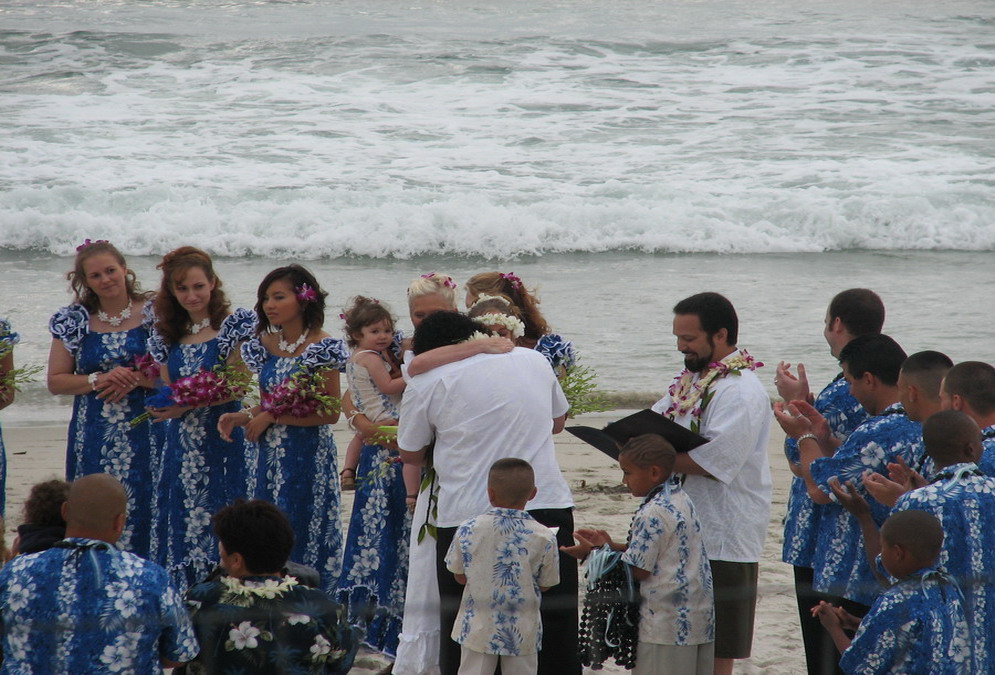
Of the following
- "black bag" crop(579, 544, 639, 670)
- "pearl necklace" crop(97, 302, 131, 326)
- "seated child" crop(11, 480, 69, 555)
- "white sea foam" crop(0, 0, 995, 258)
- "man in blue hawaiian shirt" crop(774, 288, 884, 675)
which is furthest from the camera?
"white sea foam" crop(0, 0, 995, 258)

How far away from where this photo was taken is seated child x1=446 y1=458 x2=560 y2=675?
152 inches

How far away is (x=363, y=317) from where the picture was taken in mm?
5203

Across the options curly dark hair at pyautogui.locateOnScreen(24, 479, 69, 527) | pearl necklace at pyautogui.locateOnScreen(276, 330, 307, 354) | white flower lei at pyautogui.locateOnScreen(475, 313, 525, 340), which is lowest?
curly dark hair at pyautogui.locateOnScreen(24, 479, 69, 527)

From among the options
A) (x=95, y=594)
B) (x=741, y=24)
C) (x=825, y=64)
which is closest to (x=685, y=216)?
(x=825, y=64)

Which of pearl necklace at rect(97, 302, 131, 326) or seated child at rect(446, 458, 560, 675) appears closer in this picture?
seated child at rect(446, 458, 560, 675)

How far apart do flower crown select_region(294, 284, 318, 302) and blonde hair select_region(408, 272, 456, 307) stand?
49cm

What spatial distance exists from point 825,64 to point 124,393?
2077cm

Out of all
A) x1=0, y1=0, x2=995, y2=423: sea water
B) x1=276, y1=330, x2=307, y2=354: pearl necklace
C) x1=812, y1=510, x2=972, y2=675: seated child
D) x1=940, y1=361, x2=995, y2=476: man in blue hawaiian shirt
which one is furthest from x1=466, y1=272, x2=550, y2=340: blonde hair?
x1=0, y1=0, x2=995, y2=423: sea water

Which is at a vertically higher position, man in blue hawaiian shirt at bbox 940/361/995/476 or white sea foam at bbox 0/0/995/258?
white sea foam at bbox 0/0/995/258

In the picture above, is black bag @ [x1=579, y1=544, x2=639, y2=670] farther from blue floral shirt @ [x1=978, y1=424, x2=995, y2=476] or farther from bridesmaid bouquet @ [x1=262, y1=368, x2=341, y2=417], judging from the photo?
bridesmaid bouquet @ [x1=262, y1=368, x2=341, y2=417]

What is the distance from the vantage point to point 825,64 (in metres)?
23.5

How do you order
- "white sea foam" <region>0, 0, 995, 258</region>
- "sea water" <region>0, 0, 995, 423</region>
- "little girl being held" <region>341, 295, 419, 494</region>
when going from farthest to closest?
"white sea foam" <region>0, 0, 995, 258</region> → "sea water" <region>0, 0, 995, 423</region> → "little girl being held" <region>341, 295, 419, 494</region>

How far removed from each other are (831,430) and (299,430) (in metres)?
2.30

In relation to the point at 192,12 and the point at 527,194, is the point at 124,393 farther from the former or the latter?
the point at 192,12
